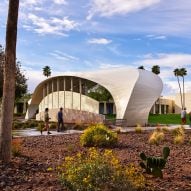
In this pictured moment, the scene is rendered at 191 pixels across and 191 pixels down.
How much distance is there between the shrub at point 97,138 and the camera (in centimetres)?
1509

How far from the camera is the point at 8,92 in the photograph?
9.91 meters

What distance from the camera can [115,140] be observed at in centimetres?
1557

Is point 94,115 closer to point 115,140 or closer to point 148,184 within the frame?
point 115,140

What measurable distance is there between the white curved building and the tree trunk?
26.1 meters

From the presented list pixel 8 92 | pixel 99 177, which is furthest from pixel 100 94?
pixel 99 177

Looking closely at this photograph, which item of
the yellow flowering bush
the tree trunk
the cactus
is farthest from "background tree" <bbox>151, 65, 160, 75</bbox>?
the yellow flowering bush

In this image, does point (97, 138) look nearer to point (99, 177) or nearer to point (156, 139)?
point (156, 139)

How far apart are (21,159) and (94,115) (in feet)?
91.3

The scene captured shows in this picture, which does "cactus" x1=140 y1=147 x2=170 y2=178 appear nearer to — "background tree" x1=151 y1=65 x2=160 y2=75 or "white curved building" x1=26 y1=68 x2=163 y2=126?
"white curved building" x1=26 y1=68 x2=163 y2=126

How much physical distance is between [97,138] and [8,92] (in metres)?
5.71

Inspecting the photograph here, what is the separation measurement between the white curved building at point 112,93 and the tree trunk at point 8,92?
26062mm

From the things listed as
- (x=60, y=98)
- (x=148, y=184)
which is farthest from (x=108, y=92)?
(x=148, y=184)

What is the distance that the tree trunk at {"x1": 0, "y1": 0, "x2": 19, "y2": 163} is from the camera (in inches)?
389

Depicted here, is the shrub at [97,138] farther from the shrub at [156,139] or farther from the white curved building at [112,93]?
the white curved building at [112,93]
